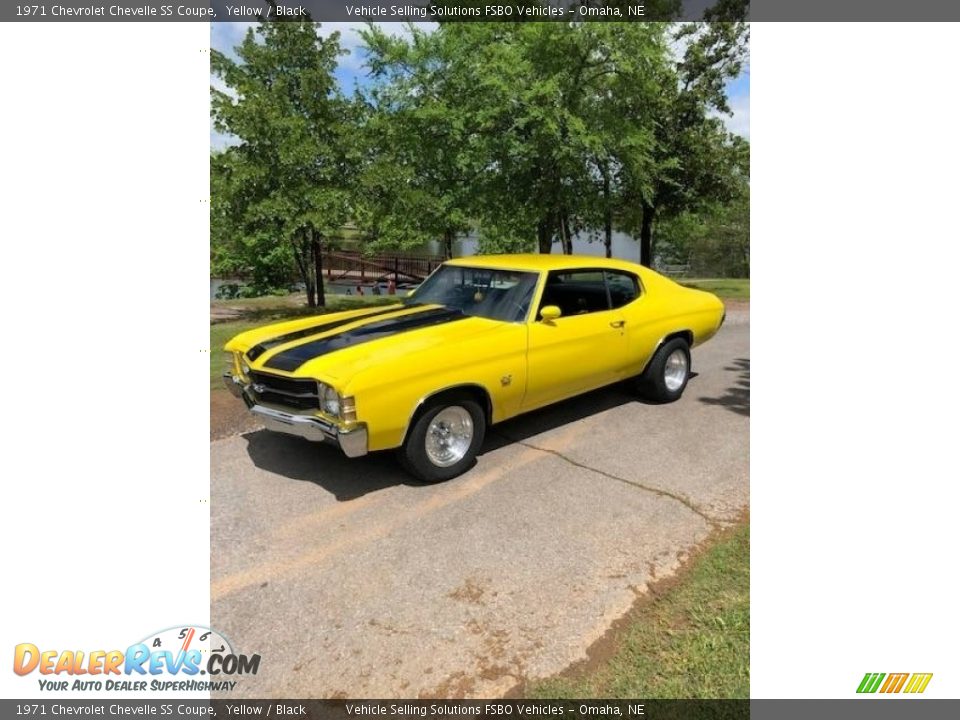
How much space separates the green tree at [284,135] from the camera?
10.6 m

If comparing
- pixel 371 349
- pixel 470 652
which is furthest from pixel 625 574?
pixel 371 349

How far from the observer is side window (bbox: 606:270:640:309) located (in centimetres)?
530

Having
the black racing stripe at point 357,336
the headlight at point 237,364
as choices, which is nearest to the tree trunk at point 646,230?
the black racing stripe at point 357,336

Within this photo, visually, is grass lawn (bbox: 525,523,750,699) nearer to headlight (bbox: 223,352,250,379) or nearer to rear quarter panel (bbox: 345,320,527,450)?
rear quarter panel (bbox: 345,320,527,450)

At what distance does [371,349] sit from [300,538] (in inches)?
50.4

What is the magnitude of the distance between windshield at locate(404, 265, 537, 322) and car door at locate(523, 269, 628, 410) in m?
0.17

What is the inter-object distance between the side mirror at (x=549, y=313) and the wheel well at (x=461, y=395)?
835 millimetres

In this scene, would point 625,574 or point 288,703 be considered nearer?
point 288,703

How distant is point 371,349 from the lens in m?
3.78

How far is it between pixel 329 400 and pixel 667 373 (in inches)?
149

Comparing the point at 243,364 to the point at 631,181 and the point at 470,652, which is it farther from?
the point at 631,181

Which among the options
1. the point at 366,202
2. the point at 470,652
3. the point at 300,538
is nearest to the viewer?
the point at 470,652

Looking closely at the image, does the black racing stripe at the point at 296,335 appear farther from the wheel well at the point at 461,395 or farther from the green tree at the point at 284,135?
the green tree at the point at 284,135
